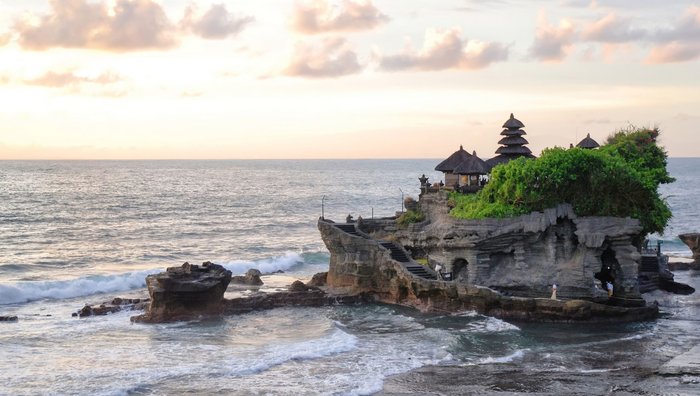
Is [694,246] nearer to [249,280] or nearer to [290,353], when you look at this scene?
[249,280]

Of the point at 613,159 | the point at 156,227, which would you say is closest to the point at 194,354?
the point at 613,159

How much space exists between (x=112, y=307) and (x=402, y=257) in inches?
648

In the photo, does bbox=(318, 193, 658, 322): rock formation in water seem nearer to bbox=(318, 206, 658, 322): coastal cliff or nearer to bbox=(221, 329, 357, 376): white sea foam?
bbox=(318, 206, 658, 322): coastal cliff

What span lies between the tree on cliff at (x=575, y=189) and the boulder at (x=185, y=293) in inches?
541

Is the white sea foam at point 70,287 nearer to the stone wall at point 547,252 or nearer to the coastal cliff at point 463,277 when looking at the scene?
the coastal cliff at point 463,277

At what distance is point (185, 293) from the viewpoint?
43.2m

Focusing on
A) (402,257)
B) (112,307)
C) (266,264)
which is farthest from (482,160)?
(112,307)

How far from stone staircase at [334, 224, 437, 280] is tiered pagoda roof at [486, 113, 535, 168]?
A: 342 inches

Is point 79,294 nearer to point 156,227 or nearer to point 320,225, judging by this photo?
point 320,225

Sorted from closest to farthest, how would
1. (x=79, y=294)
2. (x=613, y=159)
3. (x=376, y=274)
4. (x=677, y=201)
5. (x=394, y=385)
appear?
(x=394, y=385), (x=613, y=159), (x=376, y=274), (x=79, y=294), (x=677, y=201)

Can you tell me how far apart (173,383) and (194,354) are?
4.68m

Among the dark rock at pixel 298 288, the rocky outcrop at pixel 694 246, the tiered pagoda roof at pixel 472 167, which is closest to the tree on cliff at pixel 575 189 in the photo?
the tiered pagoda roof at pixel 472 167

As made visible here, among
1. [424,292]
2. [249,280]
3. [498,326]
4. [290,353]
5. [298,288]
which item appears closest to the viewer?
[290,353]

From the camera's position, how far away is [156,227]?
87500 millimetres
